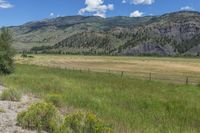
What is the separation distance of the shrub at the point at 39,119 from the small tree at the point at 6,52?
3336cm

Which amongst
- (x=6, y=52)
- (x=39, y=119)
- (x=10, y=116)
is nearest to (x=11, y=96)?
(x=10, y=116)

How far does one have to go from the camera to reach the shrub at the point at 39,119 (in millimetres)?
12875

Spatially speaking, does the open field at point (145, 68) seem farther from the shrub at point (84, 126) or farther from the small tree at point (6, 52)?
the shrub at point (84, 126)

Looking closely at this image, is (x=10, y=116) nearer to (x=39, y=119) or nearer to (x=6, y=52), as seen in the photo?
(x=39, y=119)

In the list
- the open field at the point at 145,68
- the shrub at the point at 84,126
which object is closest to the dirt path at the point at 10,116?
the shrub at the point at 84,126

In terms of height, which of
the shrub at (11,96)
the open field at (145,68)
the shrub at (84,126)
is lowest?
the open field at (145,68)

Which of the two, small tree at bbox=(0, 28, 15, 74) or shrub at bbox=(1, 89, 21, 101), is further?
small tree at bbox=(0, 28, 15, 74)

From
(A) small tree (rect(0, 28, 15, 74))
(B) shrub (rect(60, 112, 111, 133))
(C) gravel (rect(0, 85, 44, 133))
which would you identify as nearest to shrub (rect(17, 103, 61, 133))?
(C) gravel (rect(0, 85, 44, 133))

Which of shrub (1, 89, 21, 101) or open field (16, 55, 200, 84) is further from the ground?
shrub (1, 89, 21, 101)

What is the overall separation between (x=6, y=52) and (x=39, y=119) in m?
34.8

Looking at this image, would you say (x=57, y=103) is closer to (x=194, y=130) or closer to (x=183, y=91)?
(x=194, y=130)

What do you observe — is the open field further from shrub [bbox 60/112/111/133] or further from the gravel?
shrub [bbox 60/112/111/133]

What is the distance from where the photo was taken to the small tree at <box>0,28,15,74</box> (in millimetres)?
45622

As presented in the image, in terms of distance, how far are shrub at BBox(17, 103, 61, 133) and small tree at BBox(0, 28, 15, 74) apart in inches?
1313
